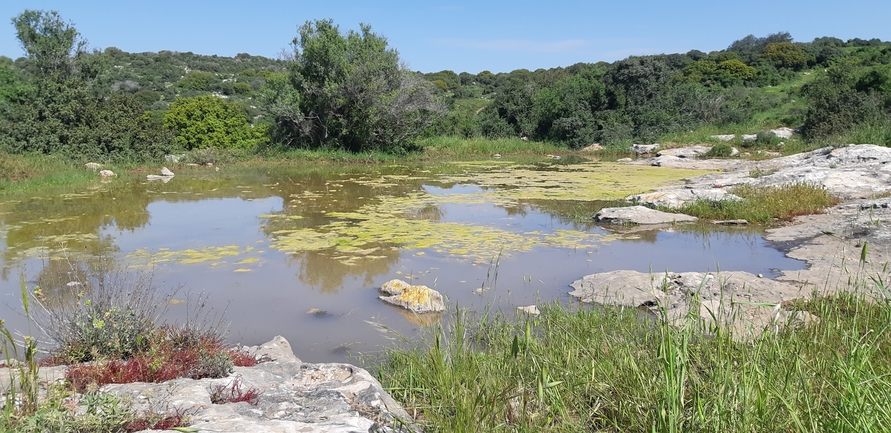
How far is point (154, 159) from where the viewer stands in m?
19.3

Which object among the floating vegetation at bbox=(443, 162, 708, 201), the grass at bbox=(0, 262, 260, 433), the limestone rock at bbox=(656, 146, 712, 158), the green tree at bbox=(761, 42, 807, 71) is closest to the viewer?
the grass at bbox=(0, 262, 260, 433)

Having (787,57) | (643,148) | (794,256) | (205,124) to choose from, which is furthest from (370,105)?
(787,57)

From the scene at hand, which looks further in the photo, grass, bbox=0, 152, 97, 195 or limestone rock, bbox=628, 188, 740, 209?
grass, bbox=0, 152, 97, 195

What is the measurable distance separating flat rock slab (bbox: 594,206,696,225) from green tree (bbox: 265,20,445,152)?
13.4 metres

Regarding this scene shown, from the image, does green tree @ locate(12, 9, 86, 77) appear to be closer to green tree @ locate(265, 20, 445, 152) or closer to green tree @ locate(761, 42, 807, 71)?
green tree @ locate(265, 20, 445, 152)

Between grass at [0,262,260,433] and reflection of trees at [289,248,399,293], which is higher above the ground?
grass at [0,262,260,433]

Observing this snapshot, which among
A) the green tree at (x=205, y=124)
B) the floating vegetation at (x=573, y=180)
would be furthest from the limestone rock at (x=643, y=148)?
the green tree at (x=205, y=124)

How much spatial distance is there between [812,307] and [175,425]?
418 centimetres

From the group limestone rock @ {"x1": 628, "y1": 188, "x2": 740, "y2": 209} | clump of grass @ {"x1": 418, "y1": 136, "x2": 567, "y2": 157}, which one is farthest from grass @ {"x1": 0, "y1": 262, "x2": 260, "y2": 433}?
clump of grass @ {"x1": 418, "y1": 136, "x2": 567, "y2": 157}

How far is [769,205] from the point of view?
401 inches

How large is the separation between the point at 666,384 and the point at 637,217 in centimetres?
812

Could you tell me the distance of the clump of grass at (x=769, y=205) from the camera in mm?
9945

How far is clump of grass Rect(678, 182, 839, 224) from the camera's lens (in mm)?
9945

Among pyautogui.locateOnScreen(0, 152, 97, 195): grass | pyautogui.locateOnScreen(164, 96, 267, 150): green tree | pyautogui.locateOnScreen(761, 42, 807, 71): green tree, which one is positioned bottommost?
pyautogui.locateOnScreen(0, 152, 97, 195): grass
